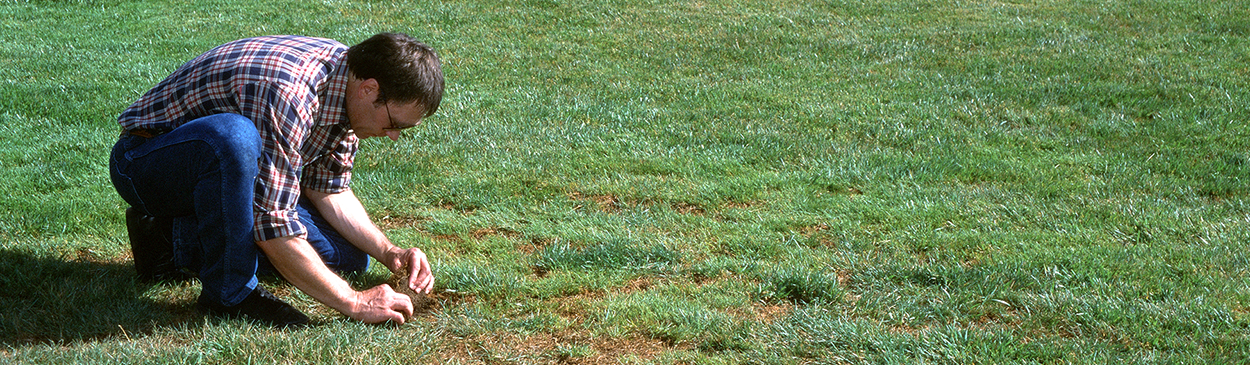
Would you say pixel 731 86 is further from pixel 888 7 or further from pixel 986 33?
pixel 888 7

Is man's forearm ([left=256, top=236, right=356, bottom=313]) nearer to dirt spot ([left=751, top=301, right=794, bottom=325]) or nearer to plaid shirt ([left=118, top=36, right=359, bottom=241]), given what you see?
plaid shirt ([left=118, top=36, right=359, bottom=241])

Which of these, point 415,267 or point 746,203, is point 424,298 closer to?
point 415,267

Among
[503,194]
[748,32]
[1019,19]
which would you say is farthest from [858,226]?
[1019,19]

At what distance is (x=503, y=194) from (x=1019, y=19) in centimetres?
701

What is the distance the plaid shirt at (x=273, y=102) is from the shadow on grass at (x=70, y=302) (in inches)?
26.2

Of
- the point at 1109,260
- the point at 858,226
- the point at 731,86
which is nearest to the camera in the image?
the point at 1109,260

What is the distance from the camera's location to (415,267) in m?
3.53

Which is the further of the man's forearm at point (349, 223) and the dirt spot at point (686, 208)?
the dirt spot at point (686, 208)

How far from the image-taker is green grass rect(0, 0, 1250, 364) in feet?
11.3

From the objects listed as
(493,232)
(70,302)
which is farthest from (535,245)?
(70,302)

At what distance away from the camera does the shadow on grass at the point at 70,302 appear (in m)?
3.41

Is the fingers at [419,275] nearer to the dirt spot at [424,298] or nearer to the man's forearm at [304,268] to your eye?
the dirt spot at [424,298]

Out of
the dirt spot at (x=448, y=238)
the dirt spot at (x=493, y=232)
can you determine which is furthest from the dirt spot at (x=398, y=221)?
the dirt spot at (x=493, y=232)

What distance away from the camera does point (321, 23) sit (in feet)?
33.7
